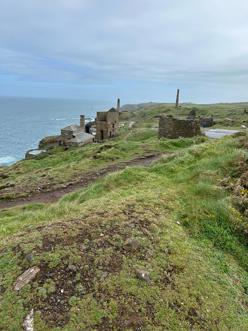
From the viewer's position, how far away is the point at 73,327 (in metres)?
5.06

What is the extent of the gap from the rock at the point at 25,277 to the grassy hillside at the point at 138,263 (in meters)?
0.06

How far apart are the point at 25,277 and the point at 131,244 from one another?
1.98m

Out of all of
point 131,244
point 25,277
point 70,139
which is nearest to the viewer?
point 25,277

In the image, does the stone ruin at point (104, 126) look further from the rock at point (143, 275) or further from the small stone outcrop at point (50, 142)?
the rock at point (143, 275)

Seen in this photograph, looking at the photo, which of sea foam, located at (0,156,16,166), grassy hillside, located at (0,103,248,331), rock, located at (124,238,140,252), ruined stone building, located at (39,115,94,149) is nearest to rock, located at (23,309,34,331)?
grassy hillside, located at (0,103,248,331)

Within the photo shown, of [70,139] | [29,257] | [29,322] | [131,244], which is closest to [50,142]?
[70,139]

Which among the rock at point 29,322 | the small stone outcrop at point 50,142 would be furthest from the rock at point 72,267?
the small stone outcrop at point 50,142

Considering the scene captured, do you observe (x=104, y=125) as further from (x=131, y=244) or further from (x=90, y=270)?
(x=90, y=270)

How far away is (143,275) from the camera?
239 inches

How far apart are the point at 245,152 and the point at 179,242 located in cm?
580

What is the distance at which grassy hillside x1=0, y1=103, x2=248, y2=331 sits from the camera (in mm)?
5387

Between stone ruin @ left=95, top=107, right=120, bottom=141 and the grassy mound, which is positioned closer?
the grassy mound

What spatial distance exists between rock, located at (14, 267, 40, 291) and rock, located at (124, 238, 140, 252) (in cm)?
166

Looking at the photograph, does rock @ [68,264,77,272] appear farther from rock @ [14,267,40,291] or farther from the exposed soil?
rock @ [14,267,40,291]
